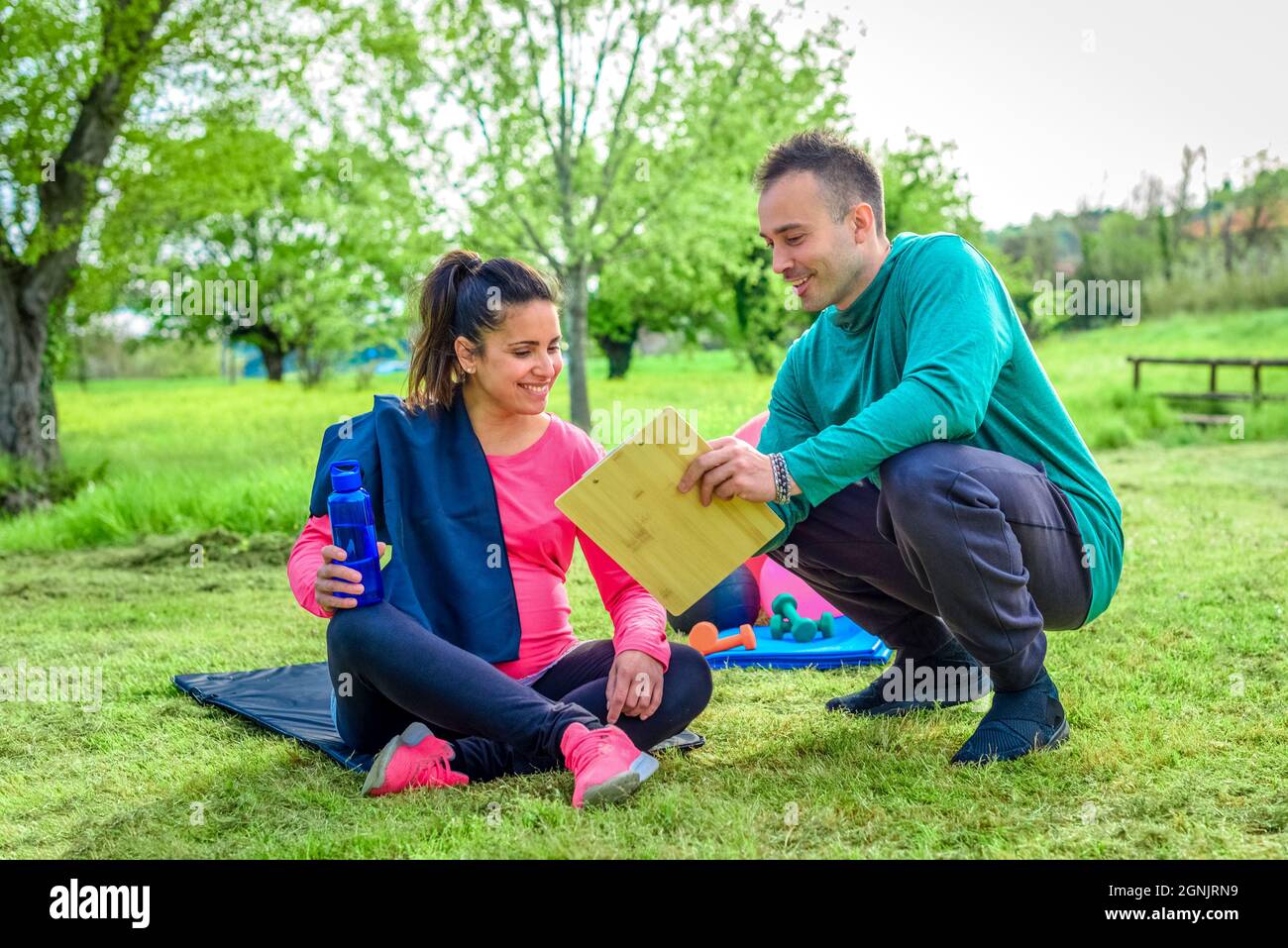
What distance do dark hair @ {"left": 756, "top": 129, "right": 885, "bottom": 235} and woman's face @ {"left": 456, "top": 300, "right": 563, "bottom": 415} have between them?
71 cm

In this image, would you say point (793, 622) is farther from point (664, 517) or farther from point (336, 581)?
point (336, 581)

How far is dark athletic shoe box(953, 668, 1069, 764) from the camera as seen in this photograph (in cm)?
305

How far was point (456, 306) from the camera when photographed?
3.25 metres

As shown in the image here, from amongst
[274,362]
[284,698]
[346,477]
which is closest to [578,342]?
[284,698]

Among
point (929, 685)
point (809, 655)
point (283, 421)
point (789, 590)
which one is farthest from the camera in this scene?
point (283, 421)

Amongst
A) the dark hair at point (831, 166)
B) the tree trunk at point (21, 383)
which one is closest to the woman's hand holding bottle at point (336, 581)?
the dark hair at point (831, 166)

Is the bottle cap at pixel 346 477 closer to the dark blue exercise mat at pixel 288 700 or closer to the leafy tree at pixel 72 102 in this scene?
the dark blue exercise mat at pixel 288 700

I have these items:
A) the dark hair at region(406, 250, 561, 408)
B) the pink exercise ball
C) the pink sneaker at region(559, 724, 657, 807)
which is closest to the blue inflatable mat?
the pink exercise ball

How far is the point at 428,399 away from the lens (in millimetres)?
3279

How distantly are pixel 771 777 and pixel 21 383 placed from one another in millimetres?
9378

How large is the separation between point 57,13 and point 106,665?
6944 millimetres

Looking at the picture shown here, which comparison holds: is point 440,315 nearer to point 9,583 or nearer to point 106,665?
point 106,665
